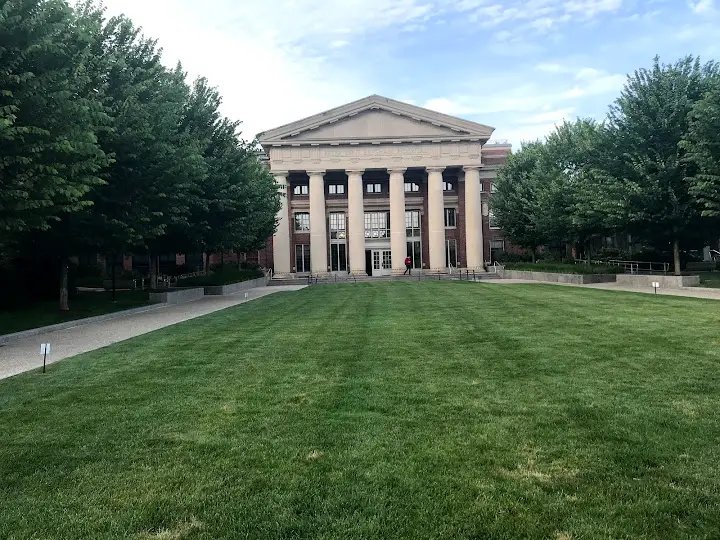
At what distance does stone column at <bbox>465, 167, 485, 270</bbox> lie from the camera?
5522 cm

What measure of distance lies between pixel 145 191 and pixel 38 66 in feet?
24.5

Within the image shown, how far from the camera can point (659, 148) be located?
25453 millimetres

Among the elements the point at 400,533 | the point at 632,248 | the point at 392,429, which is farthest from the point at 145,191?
the point at 632,248

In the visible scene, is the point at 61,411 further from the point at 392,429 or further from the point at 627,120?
the point at 627,120

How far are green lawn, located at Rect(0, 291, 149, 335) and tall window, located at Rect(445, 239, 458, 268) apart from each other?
4077 cm

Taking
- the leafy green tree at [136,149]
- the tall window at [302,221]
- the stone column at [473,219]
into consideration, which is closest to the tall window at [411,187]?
the stone column at [473,219]

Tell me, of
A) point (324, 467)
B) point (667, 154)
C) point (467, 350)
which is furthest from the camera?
point (667, 154)

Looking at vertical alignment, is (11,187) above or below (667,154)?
below

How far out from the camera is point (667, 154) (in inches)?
994

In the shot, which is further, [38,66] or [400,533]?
[38,66]

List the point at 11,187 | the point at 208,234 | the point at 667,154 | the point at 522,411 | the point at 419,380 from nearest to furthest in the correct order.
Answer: the point at 522,411 < the point at 419,380 < the point at 11,187 < the point at 667,154 < the point at 208,234

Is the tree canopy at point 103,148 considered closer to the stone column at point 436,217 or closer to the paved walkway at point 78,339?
the paved walkway at point 78,339

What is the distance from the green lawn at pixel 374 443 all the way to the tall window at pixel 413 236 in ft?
166

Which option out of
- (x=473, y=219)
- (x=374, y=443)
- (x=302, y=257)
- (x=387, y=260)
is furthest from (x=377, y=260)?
(x=374, y=443)
